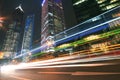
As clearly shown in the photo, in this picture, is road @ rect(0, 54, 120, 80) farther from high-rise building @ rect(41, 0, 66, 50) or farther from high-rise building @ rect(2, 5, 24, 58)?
high-rise building @ rect(2, 5, 24, 58)

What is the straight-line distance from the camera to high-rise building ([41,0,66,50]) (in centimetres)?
11994

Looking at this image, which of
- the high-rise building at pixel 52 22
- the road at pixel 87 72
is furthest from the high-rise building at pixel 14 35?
the road at pixel 87 72

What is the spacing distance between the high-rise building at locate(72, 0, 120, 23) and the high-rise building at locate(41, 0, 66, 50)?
36.3m

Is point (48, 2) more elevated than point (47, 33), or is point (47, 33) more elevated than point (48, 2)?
point (48, 2)

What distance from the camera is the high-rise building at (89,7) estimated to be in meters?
71.9

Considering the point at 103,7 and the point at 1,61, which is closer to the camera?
the point at 1,61

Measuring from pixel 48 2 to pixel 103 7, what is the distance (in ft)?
258

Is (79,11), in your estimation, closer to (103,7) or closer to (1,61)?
(103,7)

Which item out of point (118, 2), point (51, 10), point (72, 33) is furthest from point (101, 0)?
point (51, 10)

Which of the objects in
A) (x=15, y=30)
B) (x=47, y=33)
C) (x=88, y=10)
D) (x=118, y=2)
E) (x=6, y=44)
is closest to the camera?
(x=118, y=2)

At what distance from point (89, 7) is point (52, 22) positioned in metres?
51.1

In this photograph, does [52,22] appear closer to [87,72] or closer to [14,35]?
[14,35]

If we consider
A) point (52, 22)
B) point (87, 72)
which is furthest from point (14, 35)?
point (87, 72)

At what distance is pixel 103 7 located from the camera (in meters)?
73.4
